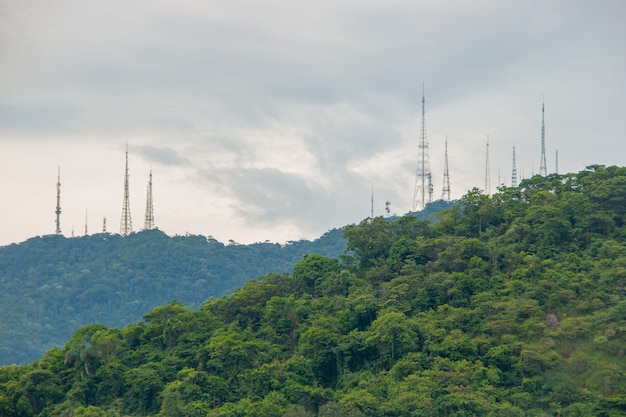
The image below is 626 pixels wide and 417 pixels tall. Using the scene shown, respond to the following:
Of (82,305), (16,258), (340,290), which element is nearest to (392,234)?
(340,290)

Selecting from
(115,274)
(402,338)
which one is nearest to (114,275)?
(115,274)

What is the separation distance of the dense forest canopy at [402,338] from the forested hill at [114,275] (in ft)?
159

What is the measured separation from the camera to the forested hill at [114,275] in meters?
104

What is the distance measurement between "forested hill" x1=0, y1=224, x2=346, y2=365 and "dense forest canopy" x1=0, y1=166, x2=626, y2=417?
4842 cm

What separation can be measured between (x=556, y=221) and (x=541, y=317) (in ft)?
24.5

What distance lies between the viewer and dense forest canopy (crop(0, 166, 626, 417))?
44.0 metres

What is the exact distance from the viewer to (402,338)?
46906 mm

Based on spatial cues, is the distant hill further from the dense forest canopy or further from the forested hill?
the dense forest canopy

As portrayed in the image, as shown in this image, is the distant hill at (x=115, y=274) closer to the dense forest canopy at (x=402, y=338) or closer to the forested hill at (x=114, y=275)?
the forested hill at (x=114, y=275)

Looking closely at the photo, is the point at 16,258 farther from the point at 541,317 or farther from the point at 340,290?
the point at 541,317


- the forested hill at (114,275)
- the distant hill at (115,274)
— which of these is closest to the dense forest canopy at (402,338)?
the distant hill at (115,274)

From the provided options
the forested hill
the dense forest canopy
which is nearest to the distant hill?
the forested hill

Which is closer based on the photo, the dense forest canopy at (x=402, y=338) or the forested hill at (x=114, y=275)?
the dense forest canopy at (x=402, y=338)

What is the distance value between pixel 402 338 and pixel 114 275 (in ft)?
219
